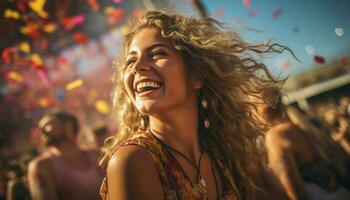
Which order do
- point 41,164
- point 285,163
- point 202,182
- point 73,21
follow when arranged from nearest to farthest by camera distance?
point 202,182 < point 285,163 < point 41,164 < point 73,21

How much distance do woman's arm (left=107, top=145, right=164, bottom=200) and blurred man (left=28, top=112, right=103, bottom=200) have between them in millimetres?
2326

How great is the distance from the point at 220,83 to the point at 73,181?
235 centimetres

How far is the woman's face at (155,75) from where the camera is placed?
72.1 inches

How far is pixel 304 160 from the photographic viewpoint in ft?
10.6

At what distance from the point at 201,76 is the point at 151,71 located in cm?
47

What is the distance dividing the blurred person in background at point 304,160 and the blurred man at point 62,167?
2.27m

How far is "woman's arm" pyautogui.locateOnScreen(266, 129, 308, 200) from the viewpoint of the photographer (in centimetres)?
289

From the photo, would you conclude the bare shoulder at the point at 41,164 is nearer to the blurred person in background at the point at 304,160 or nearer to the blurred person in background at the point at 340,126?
the blurred person in background at the point at 304,160

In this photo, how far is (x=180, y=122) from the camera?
204 cm

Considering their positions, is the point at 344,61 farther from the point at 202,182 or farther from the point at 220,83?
the point at 202,182

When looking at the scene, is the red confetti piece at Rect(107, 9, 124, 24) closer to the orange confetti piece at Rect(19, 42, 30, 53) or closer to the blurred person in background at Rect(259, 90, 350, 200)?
the orange confetti piece at Rect(19, 42, 30, 53)

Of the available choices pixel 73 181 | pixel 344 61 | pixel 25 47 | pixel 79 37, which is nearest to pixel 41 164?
pixel 73 181

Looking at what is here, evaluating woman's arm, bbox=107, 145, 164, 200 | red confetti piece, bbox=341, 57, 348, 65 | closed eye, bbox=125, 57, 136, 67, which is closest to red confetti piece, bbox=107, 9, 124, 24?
red confetti piece, bbox=341, 57, 348, 65

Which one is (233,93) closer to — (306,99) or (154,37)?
(154,37)
